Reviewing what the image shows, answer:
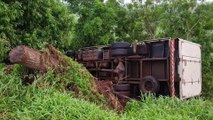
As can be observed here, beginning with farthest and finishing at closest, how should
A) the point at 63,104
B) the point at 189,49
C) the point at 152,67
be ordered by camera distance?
the point at 189,49 < the point at 152,67 < the point at 63,104

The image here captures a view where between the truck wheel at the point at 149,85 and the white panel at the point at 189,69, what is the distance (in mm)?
670

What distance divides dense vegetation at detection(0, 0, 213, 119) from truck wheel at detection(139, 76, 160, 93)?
811 mm

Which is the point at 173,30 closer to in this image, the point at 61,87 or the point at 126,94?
the point at 126,94

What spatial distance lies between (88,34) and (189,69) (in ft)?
20.1

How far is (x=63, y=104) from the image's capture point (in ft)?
17.9

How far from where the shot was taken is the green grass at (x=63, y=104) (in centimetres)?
519

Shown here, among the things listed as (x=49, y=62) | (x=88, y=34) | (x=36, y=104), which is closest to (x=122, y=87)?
(x=49, y=62)

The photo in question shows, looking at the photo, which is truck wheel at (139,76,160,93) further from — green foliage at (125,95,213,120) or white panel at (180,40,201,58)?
white panel at (180,40,201,58)

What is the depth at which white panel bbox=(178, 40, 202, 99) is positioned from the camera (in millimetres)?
8758

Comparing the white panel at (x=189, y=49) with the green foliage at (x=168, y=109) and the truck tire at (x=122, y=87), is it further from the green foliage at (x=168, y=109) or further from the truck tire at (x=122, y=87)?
the truck tire at (x=122, y=87)

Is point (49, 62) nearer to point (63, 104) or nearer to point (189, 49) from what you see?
point (63, 104)

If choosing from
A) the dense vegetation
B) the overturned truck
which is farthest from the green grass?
the overturned truck

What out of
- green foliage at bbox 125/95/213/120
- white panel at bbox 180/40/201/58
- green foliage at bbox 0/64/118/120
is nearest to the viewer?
green foliage at bbox 0/64/118/120

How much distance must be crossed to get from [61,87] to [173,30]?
930 centimetres
